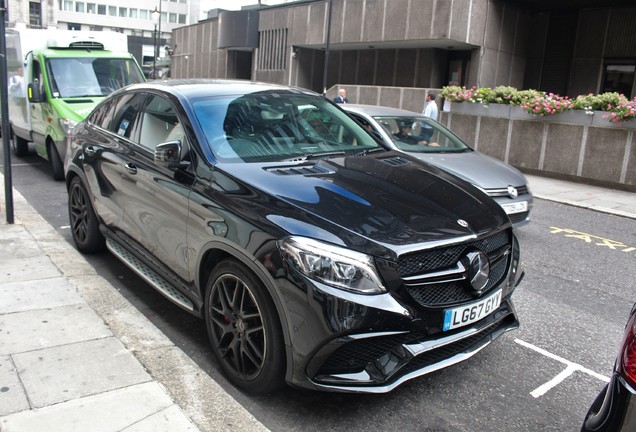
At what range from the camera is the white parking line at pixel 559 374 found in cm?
352

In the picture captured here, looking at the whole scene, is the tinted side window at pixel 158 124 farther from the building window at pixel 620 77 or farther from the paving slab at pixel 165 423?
the building window at pixel 620 77

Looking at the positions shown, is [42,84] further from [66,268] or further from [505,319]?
[505,319]

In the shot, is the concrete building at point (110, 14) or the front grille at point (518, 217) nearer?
the front grille at point (518, 217)

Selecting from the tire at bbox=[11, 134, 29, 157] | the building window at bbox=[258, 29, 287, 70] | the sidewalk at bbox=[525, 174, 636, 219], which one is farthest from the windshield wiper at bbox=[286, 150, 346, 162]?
the building window at bbox=[258, 29, 287, 70]

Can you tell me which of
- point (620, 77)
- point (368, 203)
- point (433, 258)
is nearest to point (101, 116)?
point (368, 203)

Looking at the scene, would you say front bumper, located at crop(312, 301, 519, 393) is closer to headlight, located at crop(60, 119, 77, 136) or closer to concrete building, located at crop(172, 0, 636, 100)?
headlight, located at crop(60, 119, 77, 136)

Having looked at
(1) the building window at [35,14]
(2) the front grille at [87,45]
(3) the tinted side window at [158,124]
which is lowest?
(3) the tinted side window at [158,124]

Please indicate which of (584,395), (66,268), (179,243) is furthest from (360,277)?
(66,268)

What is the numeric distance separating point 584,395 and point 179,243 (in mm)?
2733

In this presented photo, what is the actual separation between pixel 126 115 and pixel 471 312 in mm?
3418

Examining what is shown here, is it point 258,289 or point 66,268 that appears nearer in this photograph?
point 258,289

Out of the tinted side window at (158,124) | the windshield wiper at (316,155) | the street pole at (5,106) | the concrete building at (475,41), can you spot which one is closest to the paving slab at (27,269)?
the street pole at (5,106)

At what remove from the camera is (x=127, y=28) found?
102m

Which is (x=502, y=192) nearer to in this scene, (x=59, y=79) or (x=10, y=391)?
(x=10, y=391)
